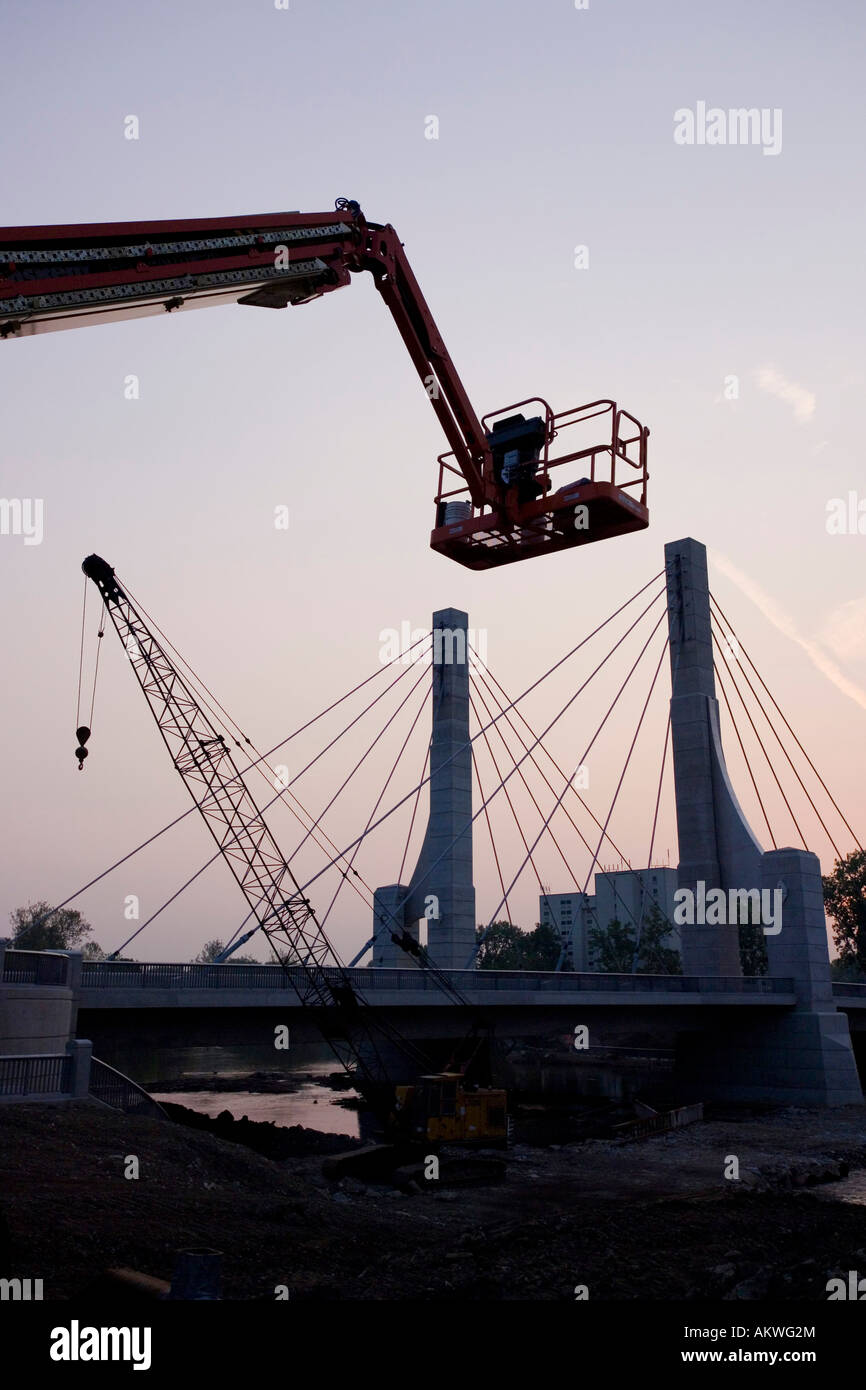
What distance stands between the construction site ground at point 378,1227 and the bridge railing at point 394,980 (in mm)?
5826

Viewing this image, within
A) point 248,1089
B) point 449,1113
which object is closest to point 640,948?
point 248,1089

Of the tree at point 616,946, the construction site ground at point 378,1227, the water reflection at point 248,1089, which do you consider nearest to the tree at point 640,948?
the tree at point 616,946

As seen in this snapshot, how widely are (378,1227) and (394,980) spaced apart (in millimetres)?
17794

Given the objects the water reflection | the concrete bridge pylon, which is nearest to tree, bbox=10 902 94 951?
the water reflection

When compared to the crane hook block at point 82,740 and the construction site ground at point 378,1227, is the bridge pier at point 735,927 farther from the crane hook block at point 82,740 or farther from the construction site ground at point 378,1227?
the crane hook block at point 82,740

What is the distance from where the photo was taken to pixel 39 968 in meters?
30.2

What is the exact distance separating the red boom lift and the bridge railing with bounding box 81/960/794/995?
18.2 m

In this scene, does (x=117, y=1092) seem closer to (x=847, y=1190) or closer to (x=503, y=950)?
(x=847, y=1190)

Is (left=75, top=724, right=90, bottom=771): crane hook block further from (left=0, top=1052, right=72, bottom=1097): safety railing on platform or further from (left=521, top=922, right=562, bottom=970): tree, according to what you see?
(left=521, top=922, right=562, bottom=970): tree

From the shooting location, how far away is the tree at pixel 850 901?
348ft

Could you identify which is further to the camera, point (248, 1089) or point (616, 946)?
point (616, 946)

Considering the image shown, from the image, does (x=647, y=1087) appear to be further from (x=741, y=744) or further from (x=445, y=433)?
(x=445, y=433)
